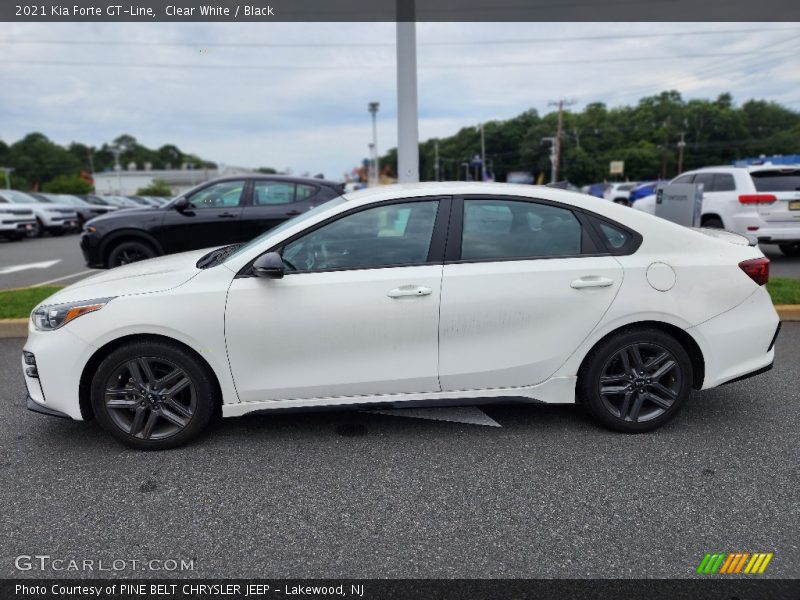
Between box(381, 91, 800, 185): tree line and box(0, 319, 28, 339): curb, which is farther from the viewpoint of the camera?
box(381, 91, 800, 185): tree line

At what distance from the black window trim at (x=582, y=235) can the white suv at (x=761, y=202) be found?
7132mm

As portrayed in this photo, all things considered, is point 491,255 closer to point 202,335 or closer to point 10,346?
point 202,335

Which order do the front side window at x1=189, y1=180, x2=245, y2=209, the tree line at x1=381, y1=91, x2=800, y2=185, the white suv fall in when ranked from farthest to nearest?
the tree line at x1=381, y1=91, x2=800, y2=185, the white suv, the front side window at x1=189, y1=180, x2=245, y2=209

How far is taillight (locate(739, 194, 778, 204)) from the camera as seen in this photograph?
9477 mm

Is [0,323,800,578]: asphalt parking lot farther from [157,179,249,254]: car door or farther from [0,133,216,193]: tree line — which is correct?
[0,133,216,193]: tree line

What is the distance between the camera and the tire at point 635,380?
350cm

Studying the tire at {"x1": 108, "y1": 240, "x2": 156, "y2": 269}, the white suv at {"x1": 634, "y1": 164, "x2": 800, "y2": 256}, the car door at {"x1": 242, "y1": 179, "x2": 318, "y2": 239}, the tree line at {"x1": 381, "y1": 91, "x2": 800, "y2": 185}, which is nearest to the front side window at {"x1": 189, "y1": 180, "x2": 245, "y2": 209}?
the car door at {"x1": 242, "y1": 179, "x2": 318, "y2": 239}

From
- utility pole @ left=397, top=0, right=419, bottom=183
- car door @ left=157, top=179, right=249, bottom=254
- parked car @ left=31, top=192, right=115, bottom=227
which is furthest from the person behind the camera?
parked car @ left=31, top=192, right=115, bottom=227

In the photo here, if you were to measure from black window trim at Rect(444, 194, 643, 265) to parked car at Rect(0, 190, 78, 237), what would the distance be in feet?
63.4

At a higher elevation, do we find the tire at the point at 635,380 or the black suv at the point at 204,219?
the black suv at the point at 204,219

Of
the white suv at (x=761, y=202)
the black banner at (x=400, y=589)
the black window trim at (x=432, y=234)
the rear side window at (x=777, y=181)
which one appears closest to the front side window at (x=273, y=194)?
the black window trim at (x=432, y=234)

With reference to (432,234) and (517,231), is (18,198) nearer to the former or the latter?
(432,234)

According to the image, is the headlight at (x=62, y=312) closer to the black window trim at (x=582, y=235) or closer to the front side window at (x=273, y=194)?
the black window trim at (x=582, y=235)

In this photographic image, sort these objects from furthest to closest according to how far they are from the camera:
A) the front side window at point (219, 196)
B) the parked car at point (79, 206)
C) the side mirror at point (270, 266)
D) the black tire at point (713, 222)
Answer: the parked car at point (79, 206) < the black tire at point (713, 222) < the front side window at point (219, 196) < the side mirror at point (270, 266)
